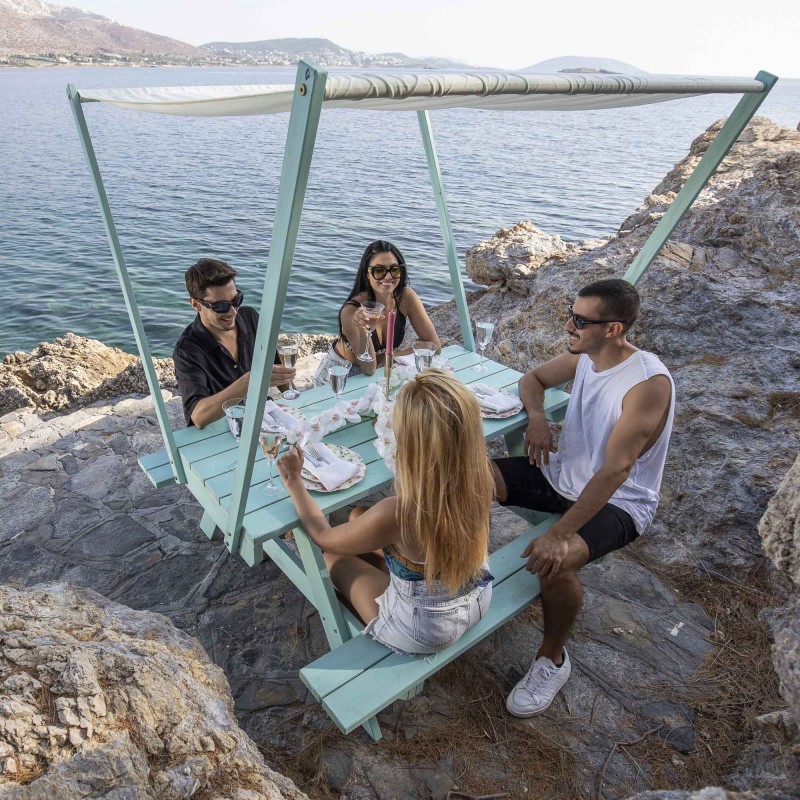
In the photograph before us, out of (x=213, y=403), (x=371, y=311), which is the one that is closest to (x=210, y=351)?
(x=213, y=403)

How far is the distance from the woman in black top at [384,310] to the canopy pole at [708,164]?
57.2 inches

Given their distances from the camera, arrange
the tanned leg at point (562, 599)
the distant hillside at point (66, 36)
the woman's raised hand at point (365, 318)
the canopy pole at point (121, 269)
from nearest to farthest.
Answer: the canopy pole at point (121, 269) → the tanned leg at point (562, 599) → the woman's raised hand at point (365, 318) → the distant hillside at point (66, 36)

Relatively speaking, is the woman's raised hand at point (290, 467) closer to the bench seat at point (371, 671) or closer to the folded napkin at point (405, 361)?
the bench seat at point (371, 671)

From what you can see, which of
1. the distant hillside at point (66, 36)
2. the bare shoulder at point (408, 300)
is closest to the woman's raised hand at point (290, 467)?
the bare shoulder at point (408, 300)

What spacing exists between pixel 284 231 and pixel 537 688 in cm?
223

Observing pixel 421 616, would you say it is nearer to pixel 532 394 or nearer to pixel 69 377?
pixel 532 394

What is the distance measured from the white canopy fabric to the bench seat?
2.00 meters

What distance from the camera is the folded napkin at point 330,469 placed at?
2.69m

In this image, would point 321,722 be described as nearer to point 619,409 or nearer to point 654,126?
point 619,409

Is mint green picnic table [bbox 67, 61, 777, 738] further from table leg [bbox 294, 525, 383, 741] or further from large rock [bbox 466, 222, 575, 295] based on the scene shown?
large rock [bbox 466, 222, 575, 295]

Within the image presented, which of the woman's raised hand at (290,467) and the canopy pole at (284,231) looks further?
the woman's raised hand at (290,467)

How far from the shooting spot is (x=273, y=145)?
100 ft

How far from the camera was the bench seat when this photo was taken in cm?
218

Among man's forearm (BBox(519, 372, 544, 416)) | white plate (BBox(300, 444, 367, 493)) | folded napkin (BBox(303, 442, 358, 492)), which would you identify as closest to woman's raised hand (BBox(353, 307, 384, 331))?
man's forearm (BBox(519, 372, 544, 416))
